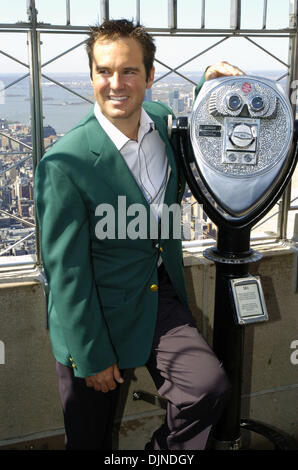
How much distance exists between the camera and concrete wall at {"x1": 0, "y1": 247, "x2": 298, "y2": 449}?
2.02 meters

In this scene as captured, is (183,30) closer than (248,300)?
No

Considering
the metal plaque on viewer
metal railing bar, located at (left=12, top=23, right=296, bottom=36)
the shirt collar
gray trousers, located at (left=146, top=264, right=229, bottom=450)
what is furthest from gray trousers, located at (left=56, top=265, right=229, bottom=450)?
metal railing bar, located at (left=12, top=23, right=296, bottom=36)

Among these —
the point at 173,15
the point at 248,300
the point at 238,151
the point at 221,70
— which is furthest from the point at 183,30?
the point at 248,300

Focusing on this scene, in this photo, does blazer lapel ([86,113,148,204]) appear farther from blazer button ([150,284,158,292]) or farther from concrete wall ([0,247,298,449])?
concrete wall ([0,247,298,449])

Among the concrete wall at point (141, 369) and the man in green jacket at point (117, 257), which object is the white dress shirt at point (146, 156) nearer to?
the man in green jacket at point (117, 257)

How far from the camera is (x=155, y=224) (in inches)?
61.6

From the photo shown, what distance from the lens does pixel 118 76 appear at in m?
1.49

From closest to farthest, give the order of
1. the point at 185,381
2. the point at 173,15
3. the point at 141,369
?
1. the point at 185,381
2. the point at 173,15
3. the point at 141,369

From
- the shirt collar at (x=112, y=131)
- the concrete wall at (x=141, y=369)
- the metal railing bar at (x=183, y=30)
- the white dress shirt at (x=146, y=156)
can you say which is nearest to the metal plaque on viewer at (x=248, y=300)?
the white dress shirt at (x=146, y=156)

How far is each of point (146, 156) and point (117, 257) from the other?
30cm

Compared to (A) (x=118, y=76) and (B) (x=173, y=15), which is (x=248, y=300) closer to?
(A) (x=118, y=76)

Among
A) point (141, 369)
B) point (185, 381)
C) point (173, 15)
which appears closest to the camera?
point (185, 381)

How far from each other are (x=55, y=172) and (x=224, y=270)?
1.75 ft
